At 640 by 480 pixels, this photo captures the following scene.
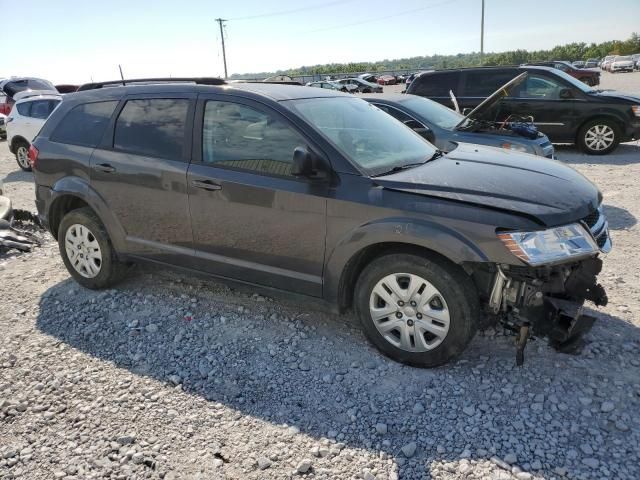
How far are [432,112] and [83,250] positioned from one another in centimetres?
512

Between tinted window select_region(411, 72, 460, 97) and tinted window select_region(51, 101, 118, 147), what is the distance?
845 cm

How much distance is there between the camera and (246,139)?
3.52 meters

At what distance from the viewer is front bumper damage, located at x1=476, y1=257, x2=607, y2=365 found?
9.24 ft

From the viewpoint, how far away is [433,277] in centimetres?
293

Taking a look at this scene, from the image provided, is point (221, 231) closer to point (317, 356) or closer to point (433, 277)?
point (317, 356)

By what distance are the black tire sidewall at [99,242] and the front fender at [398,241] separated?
214 cm

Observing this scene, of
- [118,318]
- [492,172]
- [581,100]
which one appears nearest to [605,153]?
[581,100]

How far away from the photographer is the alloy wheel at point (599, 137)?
10156mm

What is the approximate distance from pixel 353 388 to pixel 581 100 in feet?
31.2

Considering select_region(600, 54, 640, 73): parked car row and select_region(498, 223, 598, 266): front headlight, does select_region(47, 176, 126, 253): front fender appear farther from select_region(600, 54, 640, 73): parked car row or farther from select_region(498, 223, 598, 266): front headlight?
select_region(600, 54, 640, 73): parked car row

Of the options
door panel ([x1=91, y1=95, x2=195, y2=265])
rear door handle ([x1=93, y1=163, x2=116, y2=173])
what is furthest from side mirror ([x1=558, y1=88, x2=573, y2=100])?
rear door handle ([x1=93, y1=163, x2=116, y2=173])

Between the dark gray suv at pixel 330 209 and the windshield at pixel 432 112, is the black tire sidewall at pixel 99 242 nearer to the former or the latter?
the dark gray suv at pixel 330 209

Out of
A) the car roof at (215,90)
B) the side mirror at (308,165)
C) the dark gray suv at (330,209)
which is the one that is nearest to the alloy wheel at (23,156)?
the dark gray suv at (330,209)

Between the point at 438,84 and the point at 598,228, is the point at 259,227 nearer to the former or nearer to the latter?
the point at 598,228
